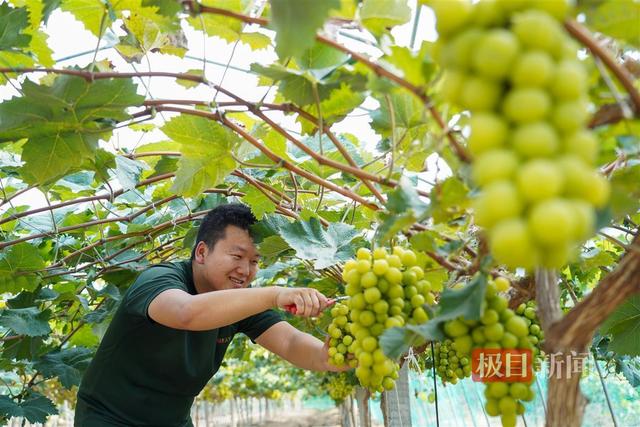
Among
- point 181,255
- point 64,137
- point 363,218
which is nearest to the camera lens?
point 64,137

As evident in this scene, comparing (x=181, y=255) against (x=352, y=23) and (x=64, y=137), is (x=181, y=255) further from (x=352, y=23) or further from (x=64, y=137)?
(x=352, y=23)

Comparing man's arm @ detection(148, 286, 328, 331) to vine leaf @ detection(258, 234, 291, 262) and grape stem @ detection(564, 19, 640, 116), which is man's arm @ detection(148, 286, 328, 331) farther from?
grape stem @ detection(564, 19, 640, 116)

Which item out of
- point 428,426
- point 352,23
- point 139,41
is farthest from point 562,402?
point 428,426

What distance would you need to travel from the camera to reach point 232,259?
8.15 feet

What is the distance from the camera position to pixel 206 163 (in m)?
1.91

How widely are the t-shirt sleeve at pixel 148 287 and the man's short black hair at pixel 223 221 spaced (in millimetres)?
226

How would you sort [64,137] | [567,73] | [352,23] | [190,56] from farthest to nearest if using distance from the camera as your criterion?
[190,56] → [64,137] → [352,23] → [567,73]

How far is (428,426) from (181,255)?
1077cm

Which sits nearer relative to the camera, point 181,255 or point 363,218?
point 363,218

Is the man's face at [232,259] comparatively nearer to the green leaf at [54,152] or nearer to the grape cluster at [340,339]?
the green leaf at [54,152]

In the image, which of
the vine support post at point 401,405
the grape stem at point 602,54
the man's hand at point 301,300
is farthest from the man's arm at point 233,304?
the vine support post at point 401,405

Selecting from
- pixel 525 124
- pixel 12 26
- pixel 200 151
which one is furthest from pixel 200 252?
pixel 525 124

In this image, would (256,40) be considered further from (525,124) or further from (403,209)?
(525,124)

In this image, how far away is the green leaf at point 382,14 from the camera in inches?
55.6
